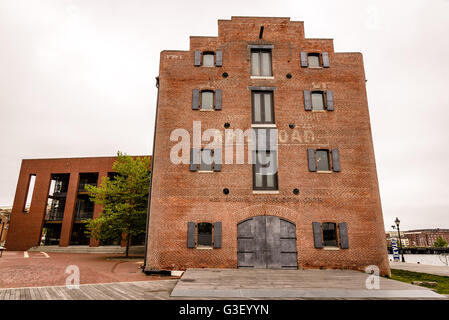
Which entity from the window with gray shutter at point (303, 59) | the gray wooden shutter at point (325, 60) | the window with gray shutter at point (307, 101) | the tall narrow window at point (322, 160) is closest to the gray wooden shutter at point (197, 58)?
the window with gray shutter at point (303, 59)

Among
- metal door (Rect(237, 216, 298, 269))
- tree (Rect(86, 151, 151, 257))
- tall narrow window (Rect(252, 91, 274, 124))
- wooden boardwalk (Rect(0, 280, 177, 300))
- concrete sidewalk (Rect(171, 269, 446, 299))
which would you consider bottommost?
wooden boardwalk (Rect(0, 280, 177, 300))

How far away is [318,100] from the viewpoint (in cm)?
1542

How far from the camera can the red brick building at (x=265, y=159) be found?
517 inches

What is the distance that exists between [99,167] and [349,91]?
3138 cm

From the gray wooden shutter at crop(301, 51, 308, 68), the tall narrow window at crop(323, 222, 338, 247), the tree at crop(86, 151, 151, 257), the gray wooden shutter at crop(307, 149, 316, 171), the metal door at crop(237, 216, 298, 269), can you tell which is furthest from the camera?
the tree at crop(86, 151, 151, 257)

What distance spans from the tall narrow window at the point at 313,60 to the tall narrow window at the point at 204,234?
11.5 meters

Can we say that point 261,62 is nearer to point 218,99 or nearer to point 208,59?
point 208,59

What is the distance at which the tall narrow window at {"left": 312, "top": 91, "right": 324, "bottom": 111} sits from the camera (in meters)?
15.3

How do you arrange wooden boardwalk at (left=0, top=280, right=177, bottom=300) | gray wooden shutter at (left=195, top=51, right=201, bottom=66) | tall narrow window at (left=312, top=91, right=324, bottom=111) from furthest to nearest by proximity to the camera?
gray wooden shutter at (left=195, top=51, right=201, bottom=66) < tall narrow window at (left=312, top=91, right=324, bottom=111) < wooden boardwalk at (left=0, top=280, right=177, bottom=300)

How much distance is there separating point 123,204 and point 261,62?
1561 cm

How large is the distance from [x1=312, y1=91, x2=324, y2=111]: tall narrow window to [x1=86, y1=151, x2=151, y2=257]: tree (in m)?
15.2

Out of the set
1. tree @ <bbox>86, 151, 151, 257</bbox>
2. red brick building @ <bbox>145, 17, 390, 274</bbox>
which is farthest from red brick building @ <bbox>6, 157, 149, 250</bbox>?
red brick building @ <bbox>145, 17, 390, 274</bbox>

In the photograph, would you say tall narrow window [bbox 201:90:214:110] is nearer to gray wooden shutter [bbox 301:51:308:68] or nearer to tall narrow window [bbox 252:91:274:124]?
tall narrow window [bbox 252:91:274:124]
